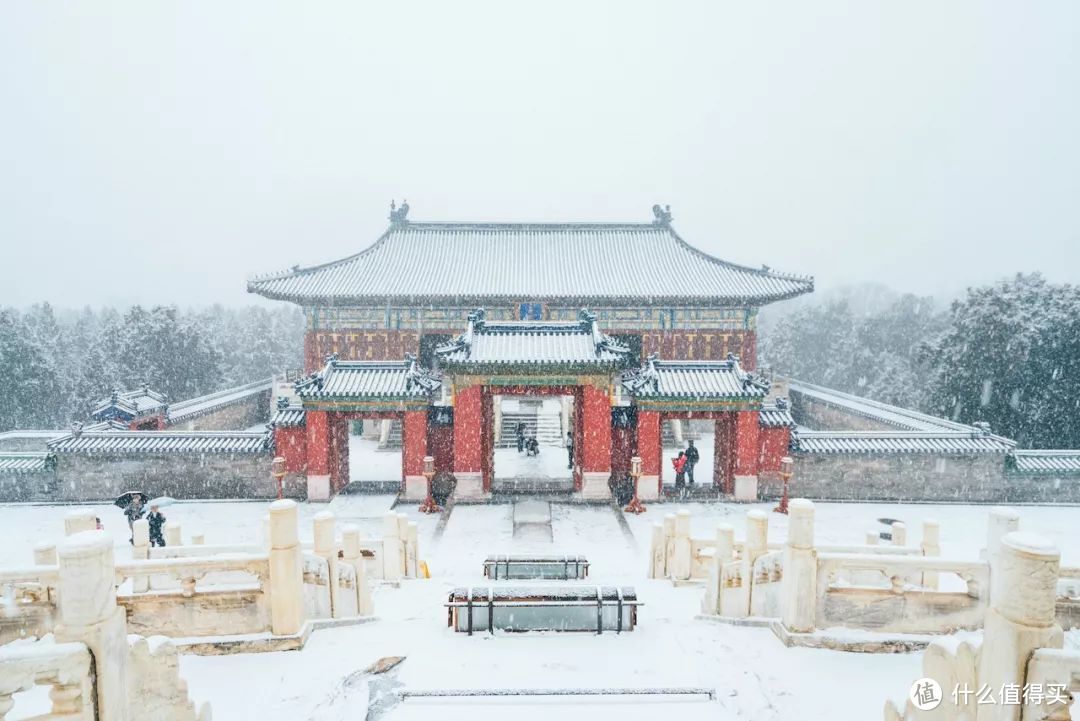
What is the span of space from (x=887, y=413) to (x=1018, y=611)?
2291 cm

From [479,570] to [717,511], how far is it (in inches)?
297

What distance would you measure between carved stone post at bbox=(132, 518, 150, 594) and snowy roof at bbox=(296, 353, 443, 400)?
273 inches

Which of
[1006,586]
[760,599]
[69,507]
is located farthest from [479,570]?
[69,507]

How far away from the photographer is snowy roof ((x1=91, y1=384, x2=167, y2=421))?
20.4m

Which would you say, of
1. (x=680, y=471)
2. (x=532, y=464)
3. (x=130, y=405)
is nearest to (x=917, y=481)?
(x=680, y=471)

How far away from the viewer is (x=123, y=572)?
20.8 ft

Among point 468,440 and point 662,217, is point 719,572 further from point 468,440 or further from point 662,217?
point 662,217

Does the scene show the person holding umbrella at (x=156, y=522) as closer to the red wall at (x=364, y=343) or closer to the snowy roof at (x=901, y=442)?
the red wall at (x=364, y=343)

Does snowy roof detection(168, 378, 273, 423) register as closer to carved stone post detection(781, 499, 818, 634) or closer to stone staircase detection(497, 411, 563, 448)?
stone staircase detection(497, 411, 563, 448)

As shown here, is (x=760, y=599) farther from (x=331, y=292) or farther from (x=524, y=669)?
(x=331, y=292)

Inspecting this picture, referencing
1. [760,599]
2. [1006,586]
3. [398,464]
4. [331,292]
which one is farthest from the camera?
[331,292]

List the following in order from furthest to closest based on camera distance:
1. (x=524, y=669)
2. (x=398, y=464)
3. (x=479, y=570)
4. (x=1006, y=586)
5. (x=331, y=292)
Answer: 1. (x=331, y=292)
2. (x=398, y=464)
3. (x=479, y=570)
4. (x=524, y=669)
5. (x=1006, y=586)

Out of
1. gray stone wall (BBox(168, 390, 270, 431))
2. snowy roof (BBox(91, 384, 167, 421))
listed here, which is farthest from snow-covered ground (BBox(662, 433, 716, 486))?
snowy roof (BBox(91, 384, 167, 421))

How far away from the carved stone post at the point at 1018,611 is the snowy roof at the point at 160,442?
57.5ft
